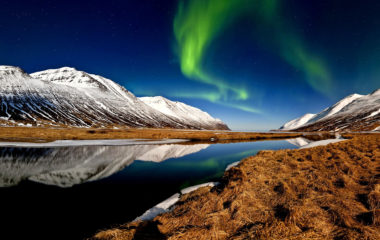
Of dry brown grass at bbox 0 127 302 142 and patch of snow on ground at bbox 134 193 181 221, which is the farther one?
dry brown grass at bbox 0 127 302 142

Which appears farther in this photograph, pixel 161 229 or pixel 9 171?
pixel 9 171

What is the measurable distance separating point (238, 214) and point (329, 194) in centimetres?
482

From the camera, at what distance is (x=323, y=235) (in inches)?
184

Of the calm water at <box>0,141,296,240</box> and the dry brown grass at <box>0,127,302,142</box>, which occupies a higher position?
the dry brown grass at <box>0,127,302,142</box>

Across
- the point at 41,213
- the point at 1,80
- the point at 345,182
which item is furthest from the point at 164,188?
the point at 1,80

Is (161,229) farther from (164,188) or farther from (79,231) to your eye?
(164,188)

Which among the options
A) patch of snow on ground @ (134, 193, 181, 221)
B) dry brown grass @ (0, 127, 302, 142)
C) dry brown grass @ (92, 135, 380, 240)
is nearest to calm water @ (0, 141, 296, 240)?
patch of snow on ground @ (134, 193, 181, 221)

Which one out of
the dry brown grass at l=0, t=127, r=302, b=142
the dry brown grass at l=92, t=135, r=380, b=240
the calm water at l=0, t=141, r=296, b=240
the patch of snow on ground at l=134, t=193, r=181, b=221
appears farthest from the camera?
the dry brown grass at l=0, t=127, r=302, b=142

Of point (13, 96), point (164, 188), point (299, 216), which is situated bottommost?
point (164, 188)

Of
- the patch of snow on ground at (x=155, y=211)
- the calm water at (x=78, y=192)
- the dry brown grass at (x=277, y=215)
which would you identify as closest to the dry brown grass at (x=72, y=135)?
the calm water at (x=78, y=192)

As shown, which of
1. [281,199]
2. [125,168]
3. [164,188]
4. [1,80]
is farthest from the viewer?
[1,80]

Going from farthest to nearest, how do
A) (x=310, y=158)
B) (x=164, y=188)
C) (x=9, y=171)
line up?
(x=9, y=171), (x=310, y=158), (x=164, y=188)

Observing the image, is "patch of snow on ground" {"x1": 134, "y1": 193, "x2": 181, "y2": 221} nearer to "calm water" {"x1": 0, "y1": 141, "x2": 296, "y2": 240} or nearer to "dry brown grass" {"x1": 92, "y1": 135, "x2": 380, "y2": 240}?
"calm water" {"x1": 0, "y1": 141, "x2": 296, "y2": 240}

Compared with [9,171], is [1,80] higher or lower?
higher
